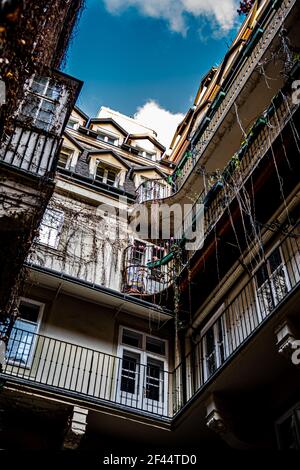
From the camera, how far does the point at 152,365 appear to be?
1403cm

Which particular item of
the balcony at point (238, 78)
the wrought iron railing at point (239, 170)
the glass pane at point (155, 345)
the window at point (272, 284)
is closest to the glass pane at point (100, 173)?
the balcony at point (238, 78)

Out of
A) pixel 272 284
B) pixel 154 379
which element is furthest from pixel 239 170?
pixel 154 379

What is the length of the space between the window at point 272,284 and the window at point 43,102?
18.8 ft

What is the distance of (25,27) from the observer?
19.9 feet

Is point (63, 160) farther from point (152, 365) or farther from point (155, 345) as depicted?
point (152, 365)

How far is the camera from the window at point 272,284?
35.7 feet

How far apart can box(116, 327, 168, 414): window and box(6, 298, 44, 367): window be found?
2.42 metres

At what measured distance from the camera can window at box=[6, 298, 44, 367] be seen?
39.7ft

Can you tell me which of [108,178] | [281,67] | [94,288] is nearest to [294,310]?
[94,288]

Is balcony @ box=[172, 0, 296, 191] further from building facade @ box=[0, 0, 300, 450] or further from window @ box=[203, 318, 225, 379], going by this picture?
window @ box=[203, 318, 225, 379]

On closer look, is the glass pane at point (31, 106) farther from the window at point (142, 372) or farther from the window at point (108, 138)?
the window at point (108, 138)

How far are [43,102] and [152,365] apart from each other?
25.4ft

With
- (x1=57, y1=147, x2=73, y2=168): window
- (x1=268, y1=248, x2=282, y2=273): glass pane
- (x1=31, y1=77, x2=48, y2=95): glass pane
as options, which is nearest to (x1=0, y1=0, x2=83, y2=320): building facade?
(x1=31, y1=77, x2=48, y2=95): glass pane
